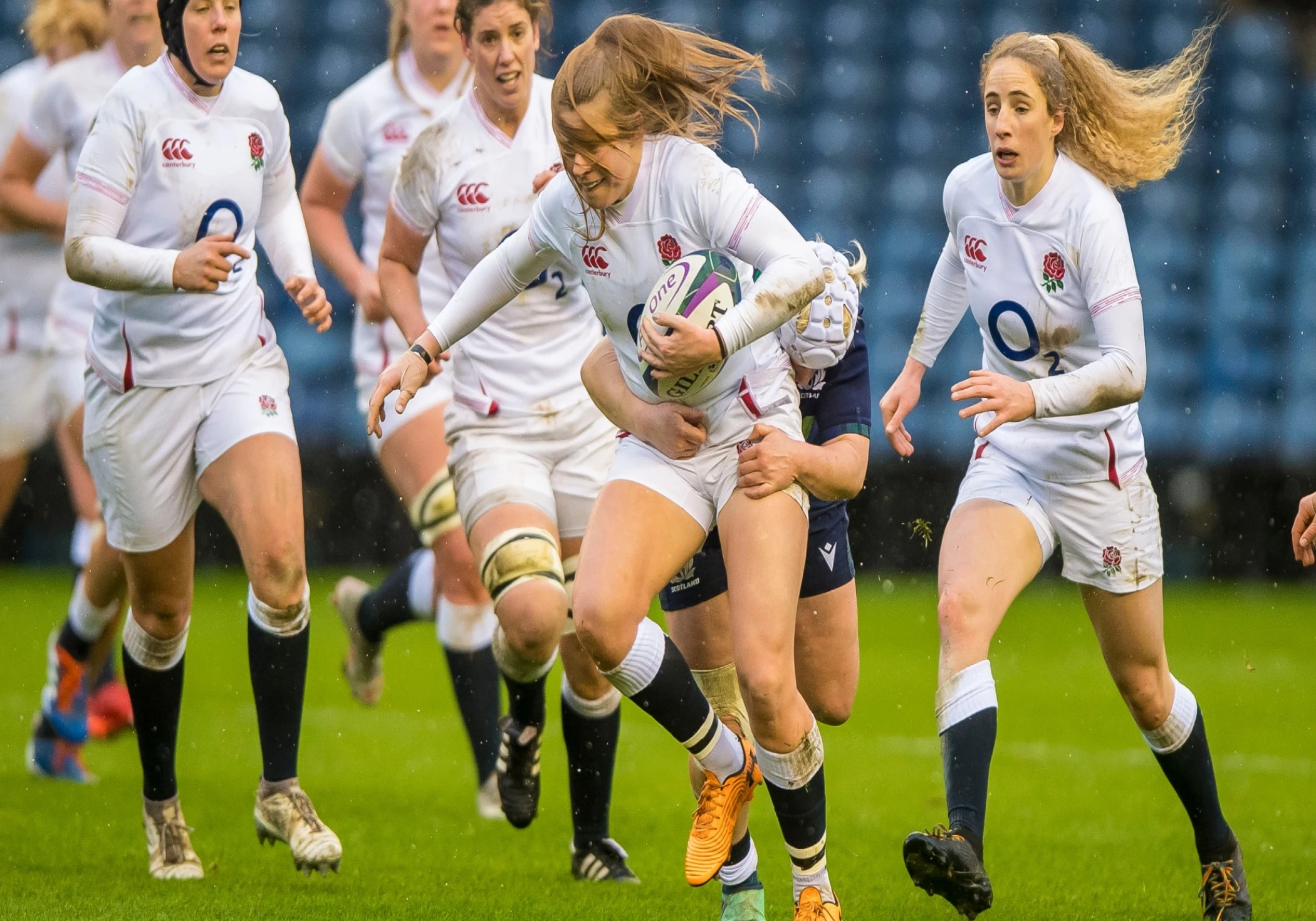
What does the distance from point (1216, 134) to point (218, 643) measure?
9.19 metres

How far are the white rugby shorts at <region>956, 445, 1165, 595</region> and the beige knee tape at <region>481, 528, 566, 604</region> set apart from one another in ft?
3.79

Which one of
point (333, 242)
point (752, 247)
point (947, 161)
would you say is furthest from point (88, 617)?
point (947, 161)

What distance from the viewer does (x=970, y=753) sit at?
163 inches

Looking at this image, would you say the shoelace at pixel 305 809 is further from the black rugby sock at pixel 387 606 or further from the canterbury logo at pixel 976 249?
the canterbury logo at pixel 976 249

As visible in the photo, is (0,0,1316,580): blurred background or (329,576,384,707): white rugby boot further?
(0,0,1316,580): blurred background

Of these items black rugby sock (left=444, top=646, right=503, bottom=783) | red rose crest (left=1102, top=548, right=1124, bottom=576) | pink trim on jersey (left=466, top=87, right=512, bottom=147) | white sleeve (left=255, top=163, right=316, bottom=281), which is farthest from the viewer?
black rugby sock (left=444, top=646, right=503, bottom=783)

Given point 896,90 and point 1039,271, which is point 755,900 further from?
point 896,90

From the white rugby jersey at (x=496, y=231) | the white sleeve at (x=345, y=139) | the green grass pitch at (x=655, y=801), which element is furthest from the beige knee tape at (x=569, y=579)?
the white sleeve at (x=345, y=139)

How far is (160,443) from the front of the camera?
469 cm

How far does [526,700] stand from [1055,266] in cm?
194

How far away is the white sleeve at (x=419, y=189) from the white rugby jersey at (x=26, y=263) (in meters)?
2.47

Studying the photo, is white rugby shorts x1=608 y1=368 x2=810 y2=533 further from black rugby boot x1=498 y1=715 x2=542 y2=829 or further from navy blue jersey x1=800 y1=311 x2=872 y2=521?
black rugby boot x1=498 y1=715 x2=542 y2=829

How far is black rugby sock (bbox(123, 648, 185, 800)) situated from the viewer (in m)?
4.81

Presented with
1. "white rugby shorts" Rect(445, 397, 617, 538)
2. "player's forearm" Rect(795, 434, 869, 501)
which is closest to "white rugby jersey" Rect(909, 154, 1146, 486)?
"player's forearm" Rect(795, 434, 869, 501)
